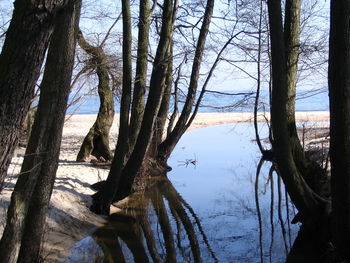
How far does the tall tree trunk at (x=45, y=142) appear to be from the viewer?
557 cm

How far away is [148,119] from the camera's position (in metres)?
10.8

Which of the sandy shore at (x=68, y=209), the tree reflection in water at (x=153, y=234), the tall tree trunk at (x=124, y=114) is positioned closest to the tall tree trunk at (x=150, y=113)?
the tall tree trunk at (x=124, y=114)

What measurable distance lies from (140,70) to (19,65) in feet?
27.8

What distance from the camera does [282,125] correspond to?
831cm

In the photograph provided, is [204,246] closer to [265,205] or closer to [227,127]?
[265,205]

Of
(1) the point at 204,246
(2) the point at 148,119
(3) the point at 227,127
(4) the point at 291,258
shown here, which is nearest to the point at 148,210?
(2) the point at 148,119

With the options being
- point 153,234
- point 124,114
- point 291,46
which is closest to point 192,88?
point 124,114

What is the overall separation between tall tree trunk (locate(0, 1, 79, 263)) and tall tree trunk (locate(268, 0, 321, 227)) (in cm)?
384

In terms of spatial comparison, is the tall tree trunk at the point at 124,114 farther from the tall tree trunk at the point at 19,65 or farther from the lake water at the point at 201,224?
the tall tree trunk at the point at 19,65

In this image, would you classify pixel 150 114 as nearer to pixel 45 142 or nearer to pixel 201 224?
pixel 201 224

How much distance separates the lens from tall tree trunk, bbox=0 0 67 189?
11.7 feet

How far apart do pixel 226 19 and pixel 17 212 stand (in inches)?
458

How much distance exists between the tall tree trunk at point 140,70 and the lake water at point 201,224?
6.83 ft

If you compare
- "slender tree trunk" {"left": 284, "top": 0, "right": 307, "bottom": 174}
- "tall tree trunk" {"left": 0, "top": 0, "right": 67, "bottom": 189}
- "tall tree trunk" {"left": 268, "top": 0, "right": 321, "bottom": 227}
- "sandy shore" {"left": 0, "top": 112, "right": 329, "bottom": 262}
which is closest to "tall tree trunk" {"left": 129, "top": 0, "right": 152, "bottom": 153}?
"sandy shore" {"left": 0, "top": 112, "right": 329, "bottom": 262}
